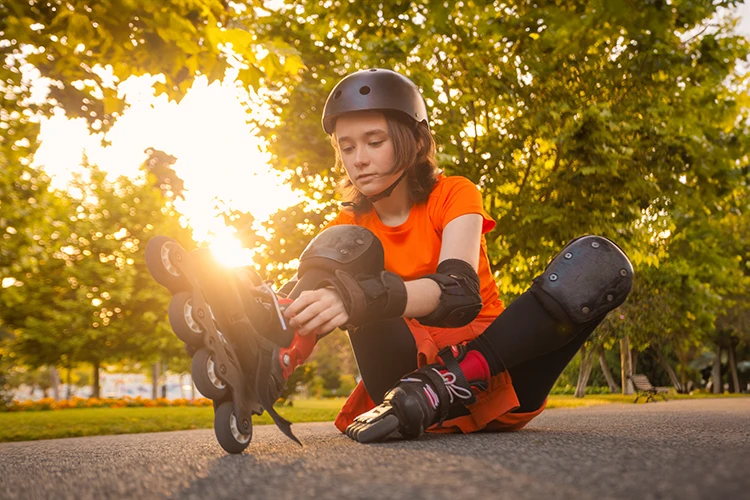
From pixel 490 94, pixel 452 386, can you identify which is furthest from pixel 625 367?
pixel 452 386

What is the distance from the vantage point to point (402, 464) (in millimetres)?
1585

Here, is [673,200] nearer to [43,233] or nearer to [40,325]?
[43,233]

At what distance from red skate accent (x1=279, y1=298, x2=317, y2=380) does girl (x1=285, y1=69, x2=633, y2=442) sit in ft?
0.14

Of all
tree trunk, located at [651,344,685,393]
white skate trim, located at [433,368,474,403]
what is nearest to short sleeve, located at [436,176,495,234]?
white skate trim, located at [433,368,474,403]

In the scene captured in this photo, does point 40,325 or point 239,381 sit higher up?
point 40,325

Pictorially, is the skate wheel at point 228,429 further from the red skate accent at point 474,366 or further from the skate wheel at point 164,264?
the red skate accent at point 474,366

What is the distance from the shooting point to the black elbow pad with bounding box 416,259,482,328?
2.30 m

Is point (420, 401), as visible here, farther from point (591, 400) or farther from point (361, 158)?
point (591, 400)

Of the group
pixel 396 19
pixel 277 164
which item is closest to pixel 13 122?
pixel 277 164

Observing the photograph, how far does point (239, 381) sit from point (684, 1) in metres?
7.54

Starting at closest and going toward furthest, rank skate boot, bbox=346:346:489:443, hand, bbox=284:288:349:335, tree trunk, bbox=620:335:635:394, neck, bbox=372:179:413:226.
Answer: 1. hand, bbox=284:288:349:335
2. skate boot, bbox=346:346:489:443
3. neck, bbox=372:179:413:226
4. tree trunk, bbox=620:335:635:394

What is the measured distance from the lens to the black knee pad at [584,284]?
235 centimetres

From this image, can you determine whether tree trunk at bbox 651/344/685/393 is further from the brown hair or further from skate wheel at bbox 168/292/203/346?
skate wheel at bbox 168/292/203/346

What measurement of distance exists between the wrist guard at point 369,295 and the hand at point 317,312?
3 centimetres
